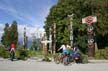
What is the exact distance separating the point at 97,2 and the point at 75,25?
8130mm

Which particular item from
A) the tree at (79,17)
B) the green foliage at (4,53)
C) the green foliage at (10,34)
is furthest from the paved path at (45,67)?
the green foliage at (10,34)

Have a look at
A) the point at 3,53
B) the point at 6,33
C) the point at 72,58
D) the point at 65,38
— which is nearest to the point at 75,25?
the point at 65,38

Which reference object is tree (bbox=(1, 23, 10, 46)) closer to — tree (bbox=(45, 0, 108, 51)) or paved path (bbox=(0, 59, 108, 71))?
tree (bbox=(45, 0, 108, 51))

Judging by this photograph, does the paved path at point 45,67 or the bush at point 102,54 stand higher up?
the bush at point 102,54

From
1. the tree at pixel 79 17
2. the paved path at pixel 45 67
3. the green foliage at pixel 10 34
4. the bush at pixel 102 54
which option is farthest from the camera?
the green foliage at pixel 10 34

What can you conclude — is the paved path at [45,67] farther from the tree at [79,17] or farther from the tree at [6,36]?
the tree at [6,36]

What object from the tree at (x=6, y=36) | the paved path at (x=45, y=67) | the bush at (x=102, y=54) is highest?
the tree at (x=6, y=36)

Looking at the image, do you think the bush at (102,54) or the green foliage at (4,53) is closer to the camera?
the green foliage at (4,53)

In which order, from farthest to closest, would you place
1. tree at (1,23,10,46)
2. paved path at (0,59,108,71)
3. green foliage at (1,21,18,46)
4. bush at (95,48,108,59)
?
1. tree at (1,23,10,46)
2. green foliage at (1,21,18,46)
3. bush at (95,48,108,59)
4. paved path at (0,59,108,71)

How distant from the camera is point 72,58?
32.4 metres

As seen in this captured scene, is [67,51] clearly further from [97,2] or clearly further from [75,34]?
[75,34]

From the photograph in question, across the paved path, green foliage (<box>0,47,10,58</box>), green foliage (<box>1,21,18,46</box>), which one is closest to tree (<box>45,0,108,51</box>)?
green foliage (<box>0,47,10,58</box>)

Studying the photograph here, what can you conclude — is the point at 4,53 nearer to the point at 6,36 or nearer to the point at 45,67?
the point at 45,67

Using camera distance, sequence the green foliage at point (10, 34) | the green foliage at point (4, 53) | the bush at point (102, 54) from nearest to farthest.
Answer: the green foliage at point (4, 53) → the bush at point (102, 54) → the green foliage at point (10, 34)
